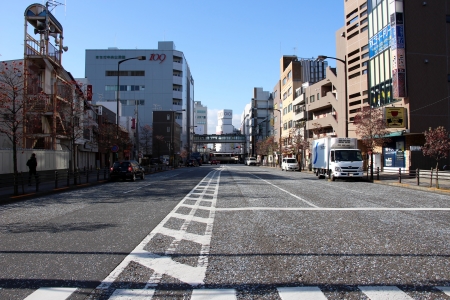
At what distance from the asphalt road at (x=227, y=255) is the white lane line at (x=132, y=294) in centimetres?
1

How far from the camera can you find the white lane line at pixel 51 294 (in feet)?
14.6

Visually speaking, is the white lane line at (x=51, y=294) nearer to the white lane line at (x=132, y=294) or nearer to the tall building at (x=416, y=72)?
the white lane line at (x=132, y=294)

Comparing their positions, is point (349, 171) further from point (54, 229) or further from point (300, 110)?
point (300, 110)

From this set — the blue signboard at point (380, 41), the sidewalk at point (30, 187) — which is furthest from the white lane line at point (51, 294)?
the blue signboard at point (380, 41)

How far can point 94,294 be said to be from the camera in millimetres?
4570

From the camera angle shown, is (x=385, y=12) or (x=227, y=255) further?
(x=385, y=12)

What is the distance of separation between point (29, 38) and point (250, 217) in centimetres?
2663

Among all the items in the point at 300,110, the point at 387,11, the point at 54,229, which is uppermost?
the point at 387,11

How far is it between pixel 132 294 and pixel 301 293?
6.80 ft

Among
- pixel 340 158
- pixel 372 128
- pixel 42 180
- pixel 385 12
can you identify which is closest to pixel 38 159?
pixel 42 180

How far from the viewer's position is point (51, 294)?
4.58 metres

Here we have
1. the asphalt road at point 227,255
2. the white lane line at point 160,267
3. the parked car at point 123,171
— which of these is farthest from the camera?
the parked car at point 123,171

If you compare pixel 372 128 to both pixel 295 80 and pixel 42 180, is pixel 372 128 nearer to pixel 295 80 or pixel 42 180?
pixel 42 180

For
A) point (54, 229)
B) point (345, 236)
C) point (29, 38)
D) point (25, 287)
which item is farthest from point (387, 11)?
point (25, 287)
